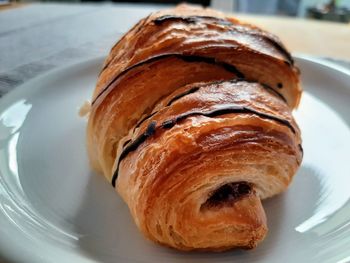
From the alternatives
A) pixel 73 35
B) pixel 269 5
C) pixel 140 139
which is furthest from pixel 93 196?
pixel 269 5

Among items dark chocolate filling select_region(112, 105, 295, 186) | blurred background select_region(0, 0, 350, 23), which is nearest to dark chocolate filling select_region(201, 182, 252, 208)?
dark chocolate filling select_region(112, 105, 295, 186)

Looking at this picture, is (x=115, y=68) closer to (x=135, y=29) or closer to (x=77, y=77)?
(x=135, y=29)

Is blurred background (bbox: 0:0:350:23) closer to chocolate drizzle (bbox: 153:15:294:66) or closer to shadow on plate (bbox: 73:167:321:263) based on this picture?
chocolate drizzle (bbox: 153:15:294:66)

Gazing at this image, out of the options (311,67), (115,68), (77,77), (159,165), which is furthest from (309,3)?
(159,165)

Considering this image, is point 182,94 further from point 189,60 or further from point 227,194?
point 227,194

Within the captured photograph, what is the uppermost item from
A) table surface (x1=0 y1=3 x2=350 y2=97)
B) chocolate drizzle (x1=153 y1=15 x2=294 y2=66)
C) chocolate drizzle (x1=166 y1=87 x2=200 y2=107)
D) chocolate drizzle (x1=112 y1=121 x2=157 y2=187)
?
chocolate drizzle (x1=153 y1=15 x2=294 y2=66)

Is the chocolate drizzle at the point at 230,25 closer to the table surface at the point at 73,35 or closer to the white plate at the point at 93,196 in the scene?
the white plate at the point at 93,196
